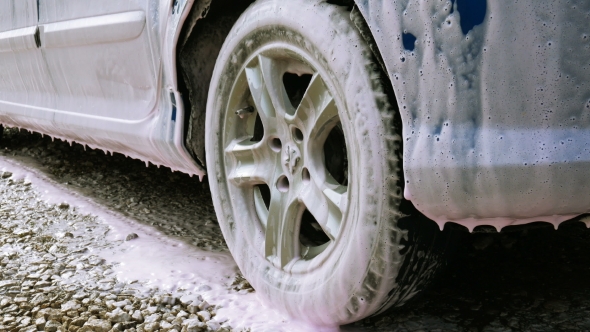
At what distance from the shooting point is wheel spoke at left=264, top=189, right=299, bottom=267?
58.3 inches

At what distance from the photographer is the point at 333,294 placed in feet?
4.27

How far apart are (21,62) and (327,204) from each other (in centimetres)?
237

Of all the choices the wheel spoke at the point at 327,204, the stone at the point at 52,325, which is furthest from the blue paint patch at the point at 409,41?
the stone at the point at 52,325

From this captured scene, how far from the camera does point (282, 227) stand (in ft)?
4.89

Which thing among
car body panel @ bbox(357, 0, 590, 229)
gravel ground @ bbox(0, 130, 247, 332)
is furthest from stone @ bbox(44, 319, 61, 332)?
car body panel @ bbox(357, 0, 590, 229)

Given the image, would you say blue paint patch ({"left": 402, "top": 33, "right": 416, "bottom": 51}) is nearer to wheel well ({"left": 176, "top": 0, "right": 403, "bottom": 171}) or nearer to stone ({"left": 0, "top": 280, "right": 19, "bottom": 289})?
wheel well ({"left": 176, "top": 0, "right": 403, "bottom": 171})

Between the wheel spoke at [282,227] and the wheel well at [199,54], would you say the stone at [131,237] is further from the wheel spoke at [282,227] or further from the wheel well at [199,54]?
the wheel spoke at [282,227]

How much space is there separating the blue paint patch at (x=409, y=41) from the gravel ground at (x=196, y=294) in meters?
0.41

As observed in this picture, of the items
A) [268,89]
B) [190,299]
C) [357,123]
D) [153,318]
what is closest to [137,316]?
[153,318]

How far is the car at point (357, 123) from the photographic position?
3.13 feet

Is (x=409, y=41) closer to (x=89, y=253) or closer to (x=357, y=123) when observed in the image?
(x=357, y=123)

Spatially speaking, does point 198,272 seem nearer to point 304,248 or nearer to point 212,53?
point 304,248

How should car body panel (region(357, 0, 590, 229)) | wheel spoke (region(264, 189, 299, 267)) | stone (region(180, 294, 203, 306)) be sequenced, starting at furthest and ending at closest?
stone (region(180, 294, 203, 306)) < wheel spoke (region(264, 189, 299, 267)) < car body panel (region(357, 0, 590, 229))

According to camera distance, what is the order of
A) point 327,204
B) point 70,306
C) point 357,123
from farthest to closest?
point 70,306 → point 327,204 → point 357,123
